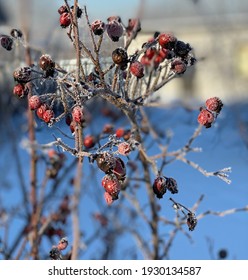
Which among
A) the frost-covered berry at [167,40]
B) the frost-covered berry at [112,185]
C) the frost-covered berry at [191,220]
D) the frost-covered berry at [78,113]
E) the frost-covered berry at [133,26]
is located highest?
the frost-covered berry at [133,26]

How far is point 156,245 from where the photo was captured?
3.12ft

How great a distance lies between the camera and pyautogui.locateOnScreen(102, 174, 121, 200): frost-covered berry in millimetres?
474

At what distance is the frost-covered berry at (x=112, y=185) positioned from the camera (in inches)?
18.7

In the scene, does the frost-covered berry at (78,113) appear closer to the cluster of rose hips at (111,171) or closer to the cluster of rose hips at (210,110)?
the cluster of rose hips at (111,171)

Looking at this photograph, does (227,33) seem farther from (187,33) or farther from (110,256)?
(110,256)

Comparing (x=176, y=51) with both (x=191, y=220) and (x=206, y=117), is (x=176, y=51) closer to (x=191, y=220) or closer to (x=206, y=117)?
(x=206, y=117)

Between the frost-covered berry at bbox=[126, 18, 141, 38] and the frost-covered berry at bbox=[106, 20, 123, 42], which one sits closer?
the frost-covered berry at bbox=[106, 20, 123, 42]

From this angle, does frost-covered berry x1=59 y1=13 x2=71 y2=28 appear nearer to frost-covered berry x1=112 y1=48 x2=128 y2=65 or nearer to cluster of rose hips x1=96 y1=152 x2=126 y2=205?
frost-covered berry x1=112 y1=48 x2=128 y2=65

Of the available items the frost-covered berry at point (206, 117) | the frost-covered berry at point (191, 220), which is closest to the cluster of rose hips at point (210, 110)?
the frost-covered berry at point (206, 117)

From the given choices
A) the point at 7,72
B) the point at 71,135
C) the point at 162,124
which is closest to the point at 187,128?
the point at 162,124

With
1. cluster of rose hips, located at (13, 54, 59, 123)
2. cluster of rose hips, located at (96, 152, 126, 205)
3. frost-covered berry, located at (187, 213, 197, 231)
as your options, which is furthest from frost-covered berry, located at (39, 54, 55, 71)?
frost-covered berry, located at (187, 213, 197, 231)

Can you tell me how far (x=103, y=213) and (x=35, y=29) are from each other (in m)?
0.59

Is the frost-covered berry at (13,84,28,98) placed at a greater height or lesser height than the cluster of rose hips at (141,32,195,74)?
lesser

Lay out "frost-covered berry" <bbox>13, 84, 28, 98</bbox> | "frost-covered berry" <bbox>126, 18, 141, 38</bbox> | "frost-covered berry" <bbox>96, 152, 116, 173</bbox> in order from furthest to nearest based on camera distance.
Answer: "frost-covered berry" <bbox>126, 18, 141, 38</bbox> < "frost-covered berry" <bbox>13, 84, 28, 98</bbox> < "frost-covered berry" <bbox>96, 152, 116, 173</bbox>
